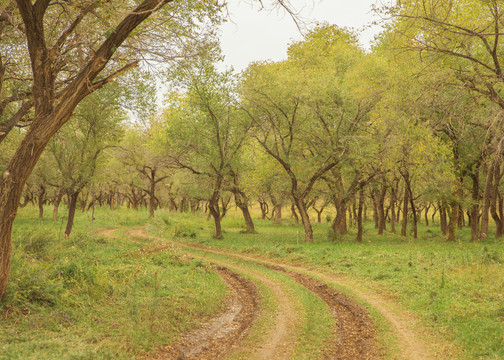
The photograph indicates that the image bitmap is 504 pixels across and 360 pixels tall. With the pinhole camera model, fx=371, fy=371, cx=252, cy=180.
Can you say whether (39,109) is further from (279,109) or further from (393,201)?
(393,201)

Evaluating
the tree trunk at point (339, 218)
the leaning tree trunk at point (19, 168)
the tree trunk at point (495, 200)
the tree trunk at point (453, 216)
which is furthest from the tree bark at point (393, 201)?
the leaning tree trunk at point (19, 168)

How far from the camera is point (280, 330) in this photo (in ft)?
27.8

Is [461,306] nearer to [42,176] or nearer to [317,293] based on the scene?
[317,293]

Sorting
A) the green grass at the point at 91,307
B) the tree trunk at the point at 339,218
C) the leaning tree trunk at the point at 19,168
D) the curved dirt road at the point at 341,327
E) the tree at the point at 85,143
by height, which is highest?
the tree at the point at 85,143

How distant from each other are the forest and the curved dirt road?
1127 millimetres

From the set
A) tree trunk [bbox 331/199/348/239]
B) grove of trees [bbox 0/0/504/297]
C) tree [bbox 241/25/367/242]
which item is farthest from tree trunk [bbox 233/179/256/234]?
tree trunk [bbox 331/199/348/239]

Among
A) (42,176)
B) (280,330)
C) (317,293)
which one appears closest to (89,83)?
(280,330)

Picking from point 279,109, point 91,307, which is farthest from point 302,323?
point 279,109

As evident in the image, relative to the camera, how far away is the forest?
769 cm

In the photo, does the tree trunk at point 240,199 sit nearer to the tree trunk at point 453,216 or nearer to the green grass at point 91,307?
the tree trunk at point 453,216

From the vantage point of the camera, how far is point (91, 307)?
8750 millimetres

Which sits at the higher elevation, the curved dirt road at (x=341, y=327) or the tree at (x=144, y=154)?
the tree at (x=144, y=154)

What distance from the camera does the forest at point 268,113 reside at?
7688 mm

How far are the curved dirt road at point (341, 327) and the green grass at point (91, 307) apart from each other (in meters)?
1.78
